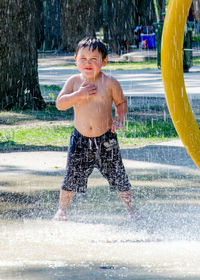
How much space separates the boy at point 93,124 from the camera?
4.34 m

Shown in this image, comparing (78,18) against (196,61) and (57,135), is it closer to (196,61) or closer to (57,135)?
(196,61)

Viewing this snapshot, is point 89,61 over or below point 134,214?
over

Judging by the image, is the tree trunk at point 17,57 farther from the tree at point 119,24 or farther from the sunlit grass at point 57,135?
the tree at point 119,24

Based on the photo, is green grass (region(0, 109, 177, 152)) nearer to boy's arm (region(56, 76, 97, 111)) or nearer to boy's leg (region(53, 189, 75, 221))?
boy's leg (region(53, 189, 75, 221))

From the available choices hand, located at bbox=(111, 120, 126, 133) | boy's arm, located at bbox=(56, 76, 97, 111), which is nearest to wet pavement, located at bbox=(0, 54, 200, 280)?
hand, located at bbox=(111, 120, 126, 133)

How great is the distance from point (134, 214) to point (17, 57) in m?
7.24

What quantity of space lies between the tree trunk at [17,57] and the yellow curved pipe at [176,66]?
284 inches

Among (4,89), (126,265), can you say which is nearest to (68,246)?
(126,265)

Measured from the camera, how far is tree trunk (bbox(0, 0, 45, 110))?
36.1 feet

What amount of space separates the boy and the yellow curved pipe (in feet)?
1.37

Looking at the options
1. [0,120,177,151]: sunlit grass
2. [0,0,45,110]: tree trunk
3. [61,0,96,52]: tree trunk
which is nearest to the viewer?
[0,120,177,151]: sunlit grass

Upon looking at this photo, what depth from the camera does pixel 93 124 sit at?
437cm

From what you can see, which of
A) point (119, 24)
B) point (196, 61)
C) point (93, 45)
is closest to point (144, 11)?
point (119, 24)

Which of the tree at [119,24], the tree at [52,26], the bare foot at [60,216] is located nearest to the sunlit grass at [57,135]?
the bare foot at [60,216]
